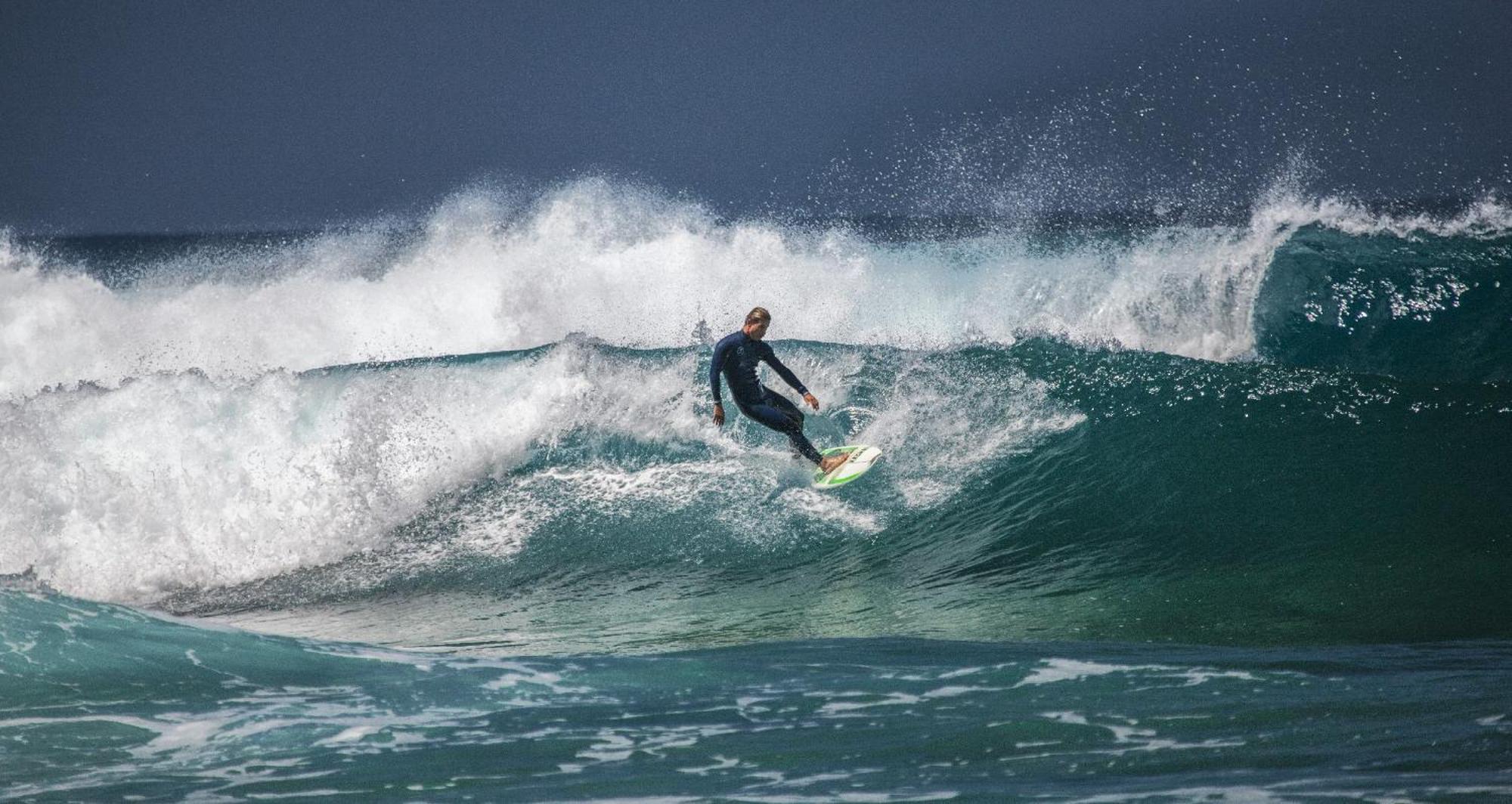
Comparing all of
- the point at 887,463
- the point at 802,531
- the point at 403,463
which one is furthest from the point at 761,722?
the point at 403,463

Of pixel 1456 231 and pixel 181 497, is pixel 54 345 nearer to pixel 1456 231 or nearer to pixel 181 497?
pixel 181 497

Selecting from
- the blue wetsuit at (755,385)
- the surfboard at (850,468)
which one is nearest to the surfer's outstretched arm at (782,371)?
the blue wetsuit at (755,385)

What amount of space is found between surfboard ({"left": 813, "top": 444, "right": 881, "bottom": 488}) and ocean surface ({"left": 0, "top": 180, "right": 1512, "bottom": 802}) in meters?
0.13

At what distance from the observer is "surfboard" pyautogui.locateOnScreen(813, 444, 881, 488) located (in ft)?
26.3

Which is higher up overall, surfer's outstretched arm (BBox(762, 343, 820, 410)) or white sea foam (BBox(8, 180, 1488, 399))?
white sea foam (BBox(8, 180, 1488, 399))

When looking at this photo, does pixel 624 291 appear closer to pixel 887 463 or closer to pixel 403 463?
pixel 403 463

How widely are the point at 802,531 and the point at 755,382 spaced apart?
3.47ft

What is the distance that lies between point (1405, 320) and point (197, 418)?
9997 millimetres

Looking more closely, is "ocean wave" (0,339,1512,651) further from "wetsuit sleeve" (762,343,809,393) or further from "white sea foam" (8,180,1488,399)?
"white sea foam" (8,180,1488,399)

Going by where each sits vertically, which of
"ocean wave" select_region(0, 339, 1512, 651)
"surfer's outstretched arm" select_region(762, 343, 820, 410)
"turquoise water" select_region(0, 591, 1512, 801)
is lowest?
"turquoise water" select_region(0, 591, 1512, 801)

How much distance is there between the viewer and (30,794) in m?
3.90

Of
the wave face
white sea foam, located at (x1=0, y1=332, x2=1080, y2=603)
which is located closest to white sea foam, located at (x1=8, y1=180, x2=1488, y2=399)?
the wave face

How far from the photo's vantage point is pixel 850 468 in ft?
26.3

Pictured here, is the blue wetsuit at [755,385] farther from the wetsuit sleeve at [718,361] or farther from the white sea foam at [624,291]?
the white sea foam at [624,291]
